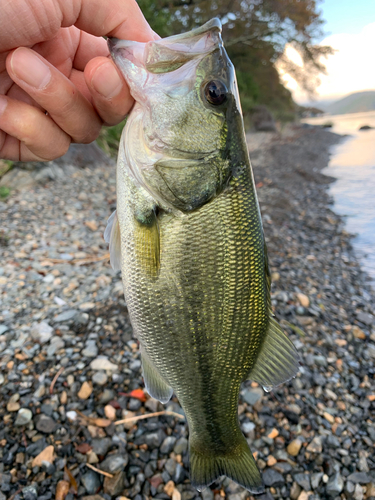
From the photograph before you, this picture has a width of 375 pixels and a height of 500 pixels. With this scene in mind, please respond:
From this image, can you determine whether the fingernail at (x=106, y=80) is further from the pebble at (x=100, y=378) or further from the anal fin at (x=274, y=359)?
the pebble at (x=100, y=378)

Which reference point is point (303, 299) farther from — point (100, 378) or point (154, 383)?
point (154, 383)

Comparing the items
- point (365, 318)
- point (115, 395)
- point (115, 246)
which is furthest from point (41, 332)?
point (365, 318)

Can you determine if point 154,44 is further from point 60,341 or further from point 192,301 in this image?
point 60,341

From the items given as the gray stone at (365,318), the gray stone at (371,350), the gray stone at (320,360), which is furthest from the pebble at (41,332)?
the gray stone at (365,318)

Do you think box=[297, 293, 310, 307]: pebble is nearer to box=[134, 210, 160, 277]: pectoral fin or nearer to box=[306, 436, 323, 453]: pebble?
box=[306, 436, 323, 453]: pebble

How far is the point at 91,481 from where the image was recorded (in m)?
2.42

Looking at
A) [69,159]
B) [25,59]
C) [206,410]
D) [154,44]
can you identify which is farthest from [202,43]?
[69,159]

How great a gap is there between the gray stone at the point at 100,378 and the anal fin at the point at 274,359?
1606mm

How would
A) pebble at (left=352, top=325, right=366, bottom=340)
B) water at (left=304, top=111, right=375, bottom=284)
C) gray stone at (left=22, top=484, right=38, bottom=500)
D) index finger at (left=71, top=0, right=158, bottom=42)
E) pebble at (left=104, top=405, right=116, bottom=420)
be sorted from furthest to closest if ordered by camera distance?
water at (left=304, top=111, right=375, bottom=284), pebble at (left=352, top=325, right=366, bottom=340), pebble at (left=104, top=405, right=116, bottom=420), gray stone at (left=22, top=484, right=38, bottom=500), index finger at (left=71, top=0, right=158, bottom=42)

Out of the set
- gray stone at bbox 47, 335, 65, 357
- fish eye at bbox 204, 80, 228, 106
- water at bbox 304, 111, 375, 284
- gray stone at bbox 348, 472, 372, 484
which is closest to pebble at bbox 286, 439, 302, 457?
gray stone at bbox 348, 472, 372, 484

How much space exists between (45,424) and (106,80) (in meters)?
2.48

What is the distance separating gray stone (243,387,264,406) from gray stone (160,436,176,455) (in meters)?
0.80

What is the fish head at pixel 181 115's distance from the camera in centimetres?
170

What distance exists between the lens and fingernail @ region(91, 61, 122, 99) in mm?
1751
